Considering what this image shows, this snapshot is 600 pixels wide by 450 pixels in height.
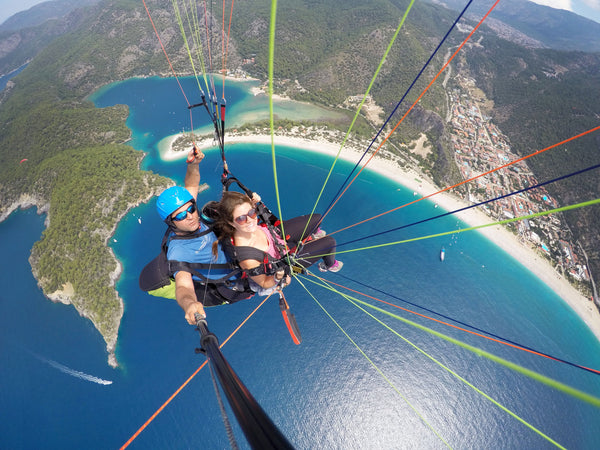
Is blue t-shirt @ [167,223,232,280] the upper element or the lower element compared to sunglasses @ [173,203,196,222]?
lower

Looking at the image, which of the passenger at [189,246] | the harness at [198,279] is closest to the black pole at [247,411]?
the passenger at [189,246]

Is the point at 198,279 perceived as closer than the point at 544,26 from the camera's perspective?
Yes

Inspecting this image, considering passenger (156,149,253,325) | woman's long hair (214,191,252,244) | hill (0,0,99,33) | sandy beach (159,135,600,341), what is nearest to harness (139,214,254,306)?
passenger (156,149,253,325)

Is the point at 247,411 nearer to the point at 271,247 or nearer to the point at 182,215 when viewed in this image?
the point at 182,215

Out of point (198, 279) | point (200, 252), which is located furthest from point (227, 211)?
point (198, 279)

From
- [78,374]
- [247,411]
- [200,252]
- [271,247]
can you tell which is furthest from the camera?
[78,374]

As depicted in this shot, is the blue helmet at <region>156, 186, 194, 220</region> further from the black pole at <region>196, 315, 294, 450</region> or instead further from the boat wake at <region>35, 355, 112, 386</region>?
the boat wake at <region>35, 355, 112, 386</region>
